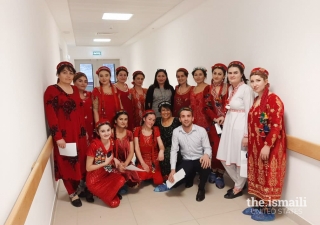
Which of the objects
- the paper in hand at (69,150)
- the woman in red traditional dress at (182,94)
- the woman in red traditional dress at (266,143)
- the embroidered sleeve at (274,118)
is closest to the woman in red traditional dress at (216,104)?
the woman in red traditional dress at (182,94)

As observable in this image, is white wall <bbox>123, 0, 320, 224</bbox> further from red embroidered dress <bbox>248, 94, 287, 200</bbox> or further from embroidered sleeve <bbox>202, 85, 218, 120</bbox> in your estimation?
embroidered sleeve <bbox>202, 85, 218, 120</bbox>

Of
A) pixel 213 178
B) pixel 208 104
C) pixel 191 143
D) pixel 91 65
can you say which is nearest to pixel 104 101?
pixel 191 143

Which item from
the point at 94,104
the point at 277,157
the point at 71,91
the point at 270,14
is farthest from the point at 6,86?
the point at 270,14

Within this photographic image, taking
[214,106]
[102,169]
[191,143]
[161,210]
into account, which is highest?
[214,106]

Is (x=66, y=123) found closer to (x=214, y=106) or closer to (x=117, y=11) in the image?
(x=214, y=106)

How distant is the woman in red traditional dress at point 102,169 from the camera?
8.45 feet

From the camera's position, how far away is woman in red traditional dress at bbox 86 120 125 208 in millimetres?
2576

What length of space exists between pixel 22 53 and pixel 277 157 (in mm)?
2131

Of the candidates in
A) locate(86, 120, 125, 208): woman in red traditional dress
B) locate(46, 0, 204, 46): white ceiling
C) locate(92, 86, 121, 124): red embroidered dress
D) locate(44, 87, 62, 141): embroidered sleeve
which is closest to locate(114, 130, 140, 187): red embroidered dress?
locate(86, 120, 125, 208): woman in red traditional dress

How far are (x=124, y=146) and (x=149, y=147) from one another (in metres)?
0.31

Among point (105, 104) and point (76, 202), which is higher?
point (105, 104)

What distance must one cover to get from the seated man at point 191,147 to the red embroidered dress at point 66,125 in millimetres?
1002

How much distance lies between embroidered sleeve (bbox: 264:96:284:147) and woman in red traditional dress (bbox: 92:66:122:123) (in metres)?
1.74

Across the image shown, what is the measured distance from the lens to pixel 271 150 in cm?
219
